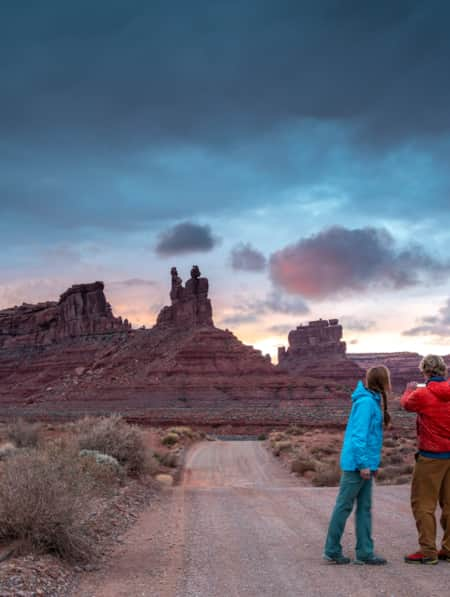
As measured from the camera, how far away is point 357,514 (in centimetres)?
750

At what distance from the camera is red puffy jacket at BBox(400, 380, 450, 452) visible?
741 centimetres

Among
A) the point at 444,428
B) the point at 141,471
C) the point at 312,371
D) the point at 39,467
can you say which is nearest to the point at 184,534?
the point at 39,467

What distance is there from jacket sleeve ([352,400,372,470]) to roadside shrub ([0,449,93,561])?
3.40 meters

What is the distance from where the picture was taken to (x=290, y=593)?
633 centimetres

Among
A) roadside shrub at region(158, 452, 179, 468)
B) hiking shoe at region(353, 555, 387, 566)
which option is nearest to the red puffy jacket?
hiking shoe at region(353, 555, 387, 566)

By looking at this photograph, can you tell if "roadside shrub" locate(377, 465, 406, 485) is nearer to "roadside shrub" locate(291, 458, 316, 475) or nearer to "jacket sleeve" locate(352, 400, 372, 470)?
"roadside shrub" locate(291, 458, 316, 475)

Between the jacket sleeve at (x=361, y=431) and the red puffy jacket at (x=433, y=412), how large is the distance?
0.49 m

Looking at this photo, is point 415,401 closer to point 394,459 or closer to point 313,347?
point 394,459

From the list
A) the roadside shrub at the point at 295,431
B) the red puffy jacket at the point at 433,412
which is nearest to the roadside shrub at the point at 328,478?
the red puffy jacket at the point at 433,412

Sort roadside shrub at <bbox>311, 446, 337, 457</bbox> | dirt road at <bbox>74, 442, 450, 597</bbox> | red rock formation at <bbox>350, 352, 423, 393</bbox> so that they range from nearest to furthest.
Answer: dirt road at <bbox>74, 442, 450, 597</bbox>, roadside shrub at <bbox>311, 446, 337, 457</bbox>, red rock formation at <bbox>350, 352, 423, 393</bbox>

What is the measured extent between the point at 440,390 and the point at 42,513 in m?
4.67

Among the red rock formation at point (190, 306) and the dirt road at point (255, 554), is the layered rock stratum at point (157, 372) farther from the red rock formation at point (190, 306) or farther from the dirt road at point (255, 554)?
the dirt road at point (255, 554)

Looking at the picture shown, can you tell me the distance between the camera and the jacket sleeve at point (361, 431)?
7.24m

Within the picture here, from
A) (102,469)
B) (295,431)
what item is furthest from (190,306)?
(102,469)
